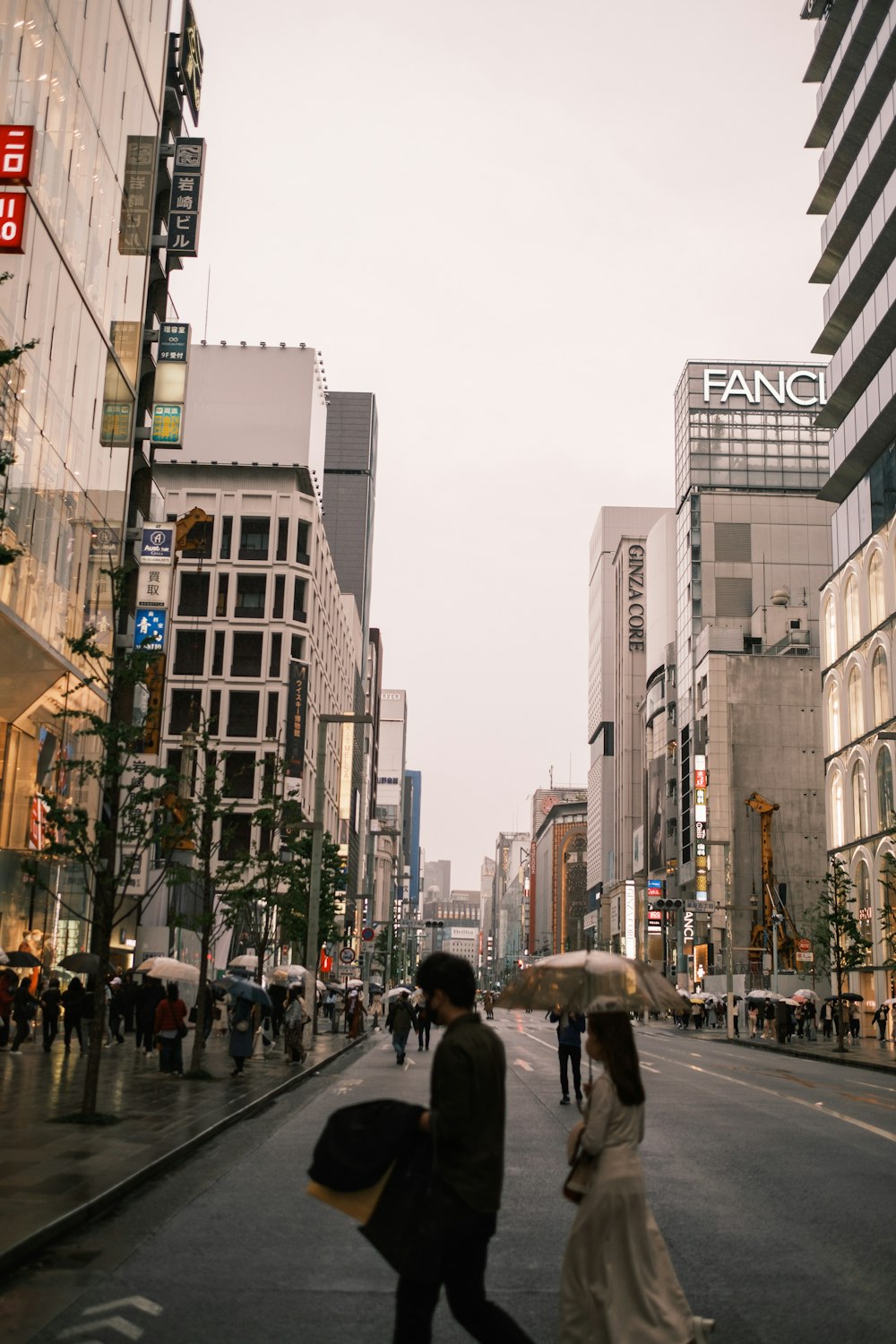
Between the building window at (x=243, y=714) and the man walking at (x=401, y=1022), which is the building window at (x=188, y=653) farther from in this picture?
the man walking at (x=401, y=1022)

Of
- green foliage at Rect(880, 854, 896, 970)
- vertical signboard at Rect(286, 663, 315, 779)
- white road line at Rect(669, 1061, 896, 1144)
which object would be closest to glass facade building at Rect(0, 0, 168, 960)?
white road line at Rect(669, 1061, 896, 1144)

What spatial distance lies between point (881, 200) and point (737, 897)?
196 feet

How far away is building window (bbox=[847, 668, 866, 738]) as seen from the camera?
64.5 metres

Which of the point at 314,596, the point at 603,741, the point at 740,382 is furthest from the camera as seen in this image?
the point at 603,741

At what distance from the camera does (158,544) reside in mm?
38188

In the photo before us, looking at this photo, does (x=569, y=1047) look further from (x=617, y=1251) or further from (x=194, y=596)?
(x=194, y=596)

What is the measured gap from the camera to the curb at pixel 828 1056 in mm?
35375

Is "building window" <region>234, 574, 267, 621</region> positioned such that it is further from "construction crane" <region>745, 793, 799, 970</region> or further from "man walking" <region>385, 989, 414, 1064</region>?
"man walking" <region>385, 989, 414, 1064</region>

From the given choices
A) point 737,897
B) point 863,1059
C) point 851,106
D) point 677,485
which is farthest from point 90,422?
point 677,485

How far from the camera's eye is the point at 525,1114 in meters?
19.0

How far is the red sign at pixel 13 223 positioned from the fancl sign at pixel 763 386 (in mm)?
116330

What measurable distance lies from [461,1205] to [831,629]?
6737 centimetres

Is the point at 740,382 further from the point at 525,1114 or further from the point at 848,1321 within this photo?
the point at 848,1321

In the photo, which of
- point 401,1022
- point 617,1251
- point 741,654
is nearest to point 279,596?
point 741,654
